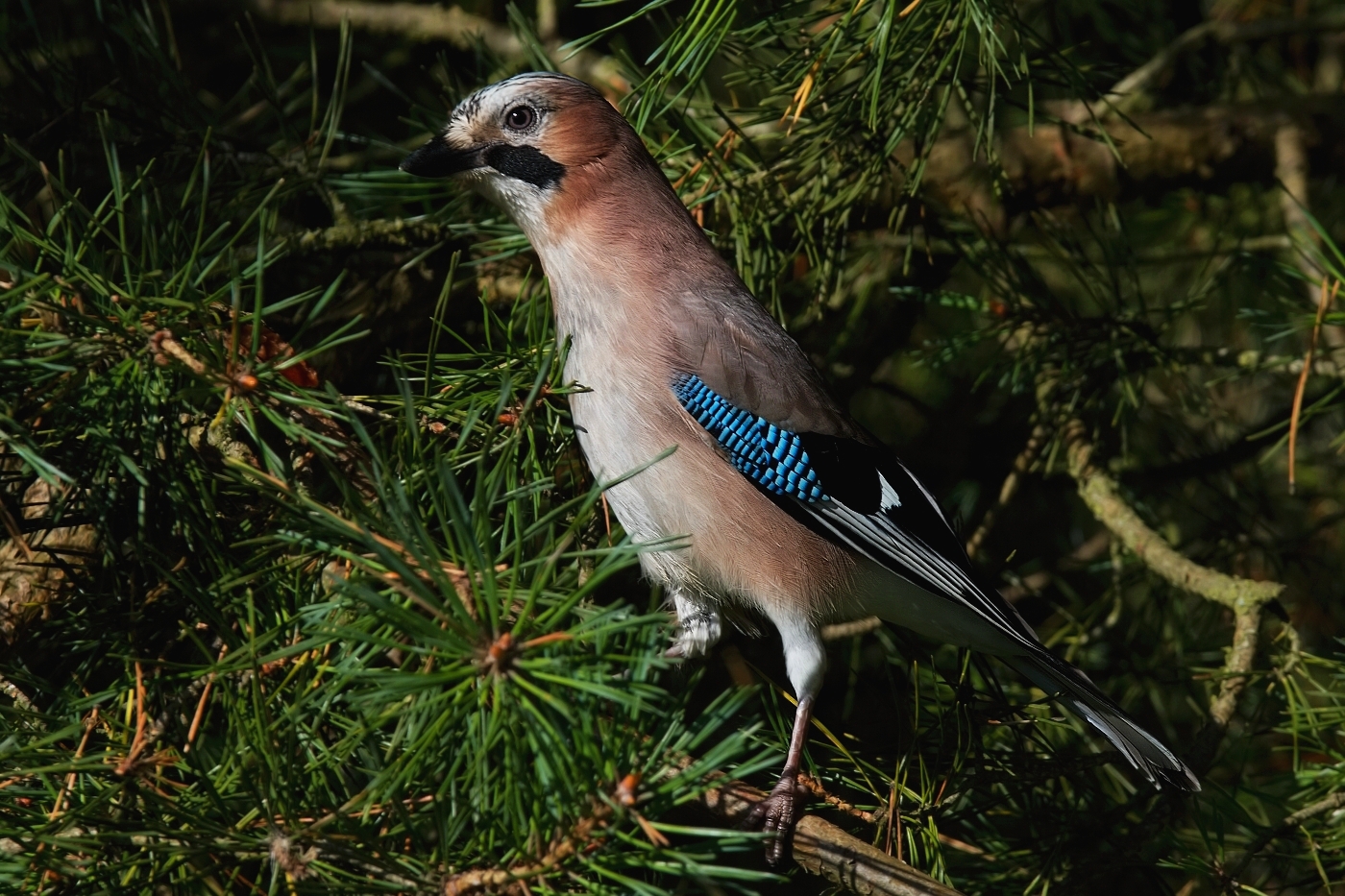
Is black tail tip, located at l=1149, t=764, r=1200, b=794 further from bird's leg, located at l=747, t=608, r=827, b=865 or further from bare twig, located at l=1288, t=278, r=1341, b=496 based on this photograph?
bare twig, located at l=1288, t=278, r=1341, b=496

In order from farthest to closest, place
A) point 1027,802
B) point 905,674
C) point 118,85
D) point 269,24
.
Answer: point 269,24 → point 905,674 → point 118,85 → point 1027,802

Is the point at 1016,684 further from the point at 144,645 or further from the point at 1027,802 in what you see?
the point at 144,645

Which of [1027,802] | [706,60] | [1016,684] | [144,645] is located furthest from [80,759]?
[1016,684]

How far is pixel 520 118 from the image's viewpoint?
2.58 m

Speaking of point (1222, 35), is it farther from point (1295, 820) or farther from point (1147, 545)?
point (1295, 820)

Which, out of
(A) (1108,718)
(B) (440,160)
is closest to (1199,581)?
(A) (1108,718)

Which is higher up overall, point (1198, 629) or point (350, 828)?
point (350, 828)

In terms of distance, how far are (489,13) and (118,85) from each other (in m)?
1.47

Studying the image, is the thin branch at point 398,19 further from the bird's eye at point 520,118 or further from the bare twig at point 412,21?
the bird's eye at point 520,118

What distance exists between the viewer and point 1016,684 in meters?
2.87

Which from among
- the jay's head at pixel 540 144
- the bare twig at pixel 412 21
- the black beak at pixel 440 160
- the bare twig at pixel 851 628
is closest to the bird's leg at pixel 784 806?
the bare twig at pixel 851 628

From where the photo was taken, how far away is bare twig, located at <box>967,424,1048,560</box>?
9.73 ft

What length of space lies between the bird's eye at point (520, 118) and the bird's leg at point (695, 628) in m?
1.06

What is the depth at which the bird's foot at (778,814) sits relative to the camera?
1.91 meters
